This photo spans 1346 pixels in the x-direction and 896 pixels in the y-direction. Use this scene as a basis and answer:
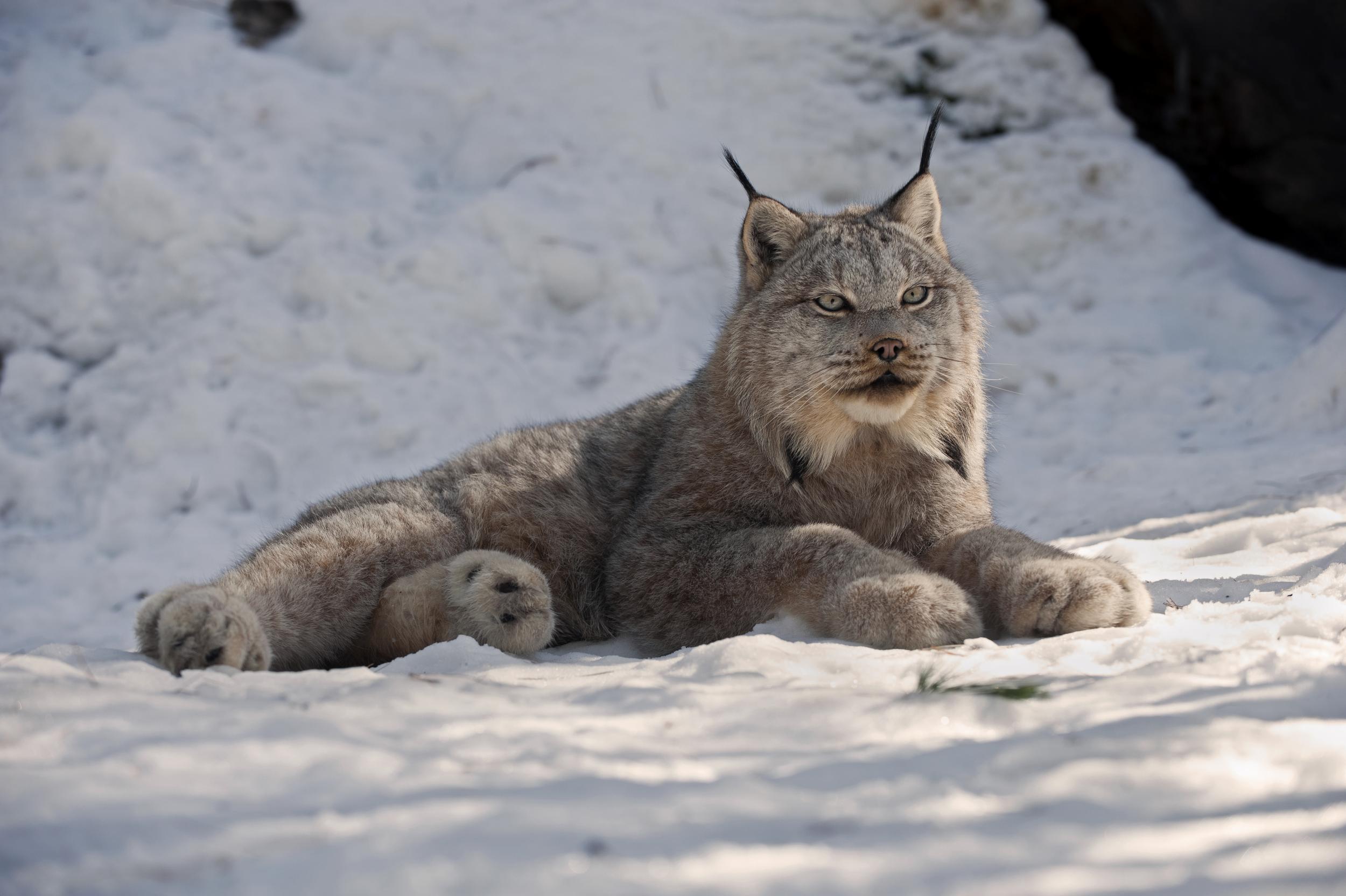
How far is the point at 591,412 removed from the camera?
6.32 metres

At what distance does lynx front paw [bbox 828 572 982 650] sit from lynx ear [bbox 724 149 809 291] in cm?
140

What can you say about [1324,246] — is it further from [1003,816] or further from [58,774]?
[58,774]

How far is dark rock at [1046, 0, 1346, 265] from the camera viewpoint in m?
6.82

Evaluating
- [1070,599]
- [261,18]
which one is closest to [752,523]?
[1070,599]

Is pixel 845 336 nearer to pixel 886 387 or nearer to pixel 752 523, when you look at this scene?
pixel 886 387

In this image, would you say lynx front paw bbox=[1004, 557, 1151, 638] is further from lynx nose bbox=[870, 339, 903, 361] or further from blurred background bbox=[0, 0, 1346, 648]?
blurred background bbox=[0, 0, 1346, 648]

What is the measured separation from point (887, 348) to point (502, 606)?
1438 millimetres

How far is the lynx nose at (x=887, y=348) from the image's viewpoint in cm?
341

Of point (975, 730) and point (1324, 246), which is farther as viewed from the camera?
point (1324, 246)

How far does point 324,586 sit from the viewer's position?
3410mm

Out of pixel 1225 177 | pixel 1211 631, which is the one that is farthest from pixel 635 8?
pixel 1211 631

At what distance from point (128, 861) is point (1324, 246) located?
792cm

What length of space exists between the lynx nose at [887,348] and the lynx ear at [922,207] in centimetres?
84

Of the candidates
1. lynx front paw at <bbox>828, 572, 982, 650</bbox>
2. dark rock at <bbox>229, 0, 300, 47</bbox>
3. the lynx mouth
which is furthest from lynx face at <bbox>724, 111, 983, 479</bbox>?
dark rock at <bbox>229, 0, 300, 47</bbox>
